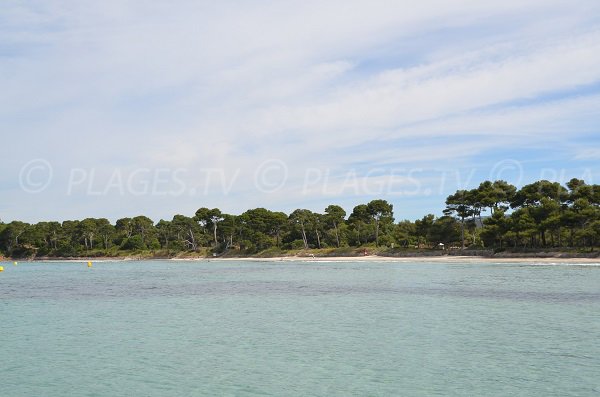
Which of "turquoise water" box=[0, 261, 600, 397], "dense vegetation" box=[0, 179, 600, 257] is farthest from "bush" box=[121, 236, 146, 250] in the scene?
"turquoise water" box=[0, 261, 600, 397]

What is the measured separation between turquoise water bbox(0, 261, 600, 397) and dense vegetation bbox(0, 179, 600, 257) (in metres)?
45.6

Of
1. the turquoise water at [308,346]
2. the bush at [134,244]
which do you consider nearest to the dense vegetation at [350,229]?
the bush at [134,244]

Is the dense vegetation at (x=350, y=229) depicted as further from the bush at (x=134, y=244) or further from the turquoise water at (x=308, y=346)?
the turquoise water at (x=308, y=346)

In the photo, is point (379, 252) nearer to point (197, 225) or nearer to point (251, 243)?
point (251, 243)

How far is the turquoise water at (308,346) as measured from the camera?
1331 centimetres

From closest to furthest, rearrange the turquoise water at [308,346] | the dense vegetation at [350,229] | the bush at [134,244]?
the turquoise water at [308,346] < the dense vegetation at [350,229] < the bush at [134,244]

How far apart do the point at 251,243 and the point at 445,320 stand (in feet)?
332

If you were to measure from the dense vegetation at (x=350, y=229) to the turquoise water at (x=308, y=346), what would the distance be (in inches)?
1793

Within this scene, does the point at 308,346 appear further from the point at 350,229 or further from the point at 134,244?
the point at 134,244

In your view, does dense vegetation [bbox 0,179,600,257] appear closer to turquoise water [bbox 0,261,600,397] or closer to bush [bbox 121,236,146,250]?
bush [bbox 121,236,146,250]

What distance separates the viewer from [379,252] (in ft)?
325

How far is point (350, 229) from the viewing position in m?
117

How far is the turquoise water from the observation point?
13.3m

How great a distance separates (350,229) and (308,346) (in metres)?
99.5
